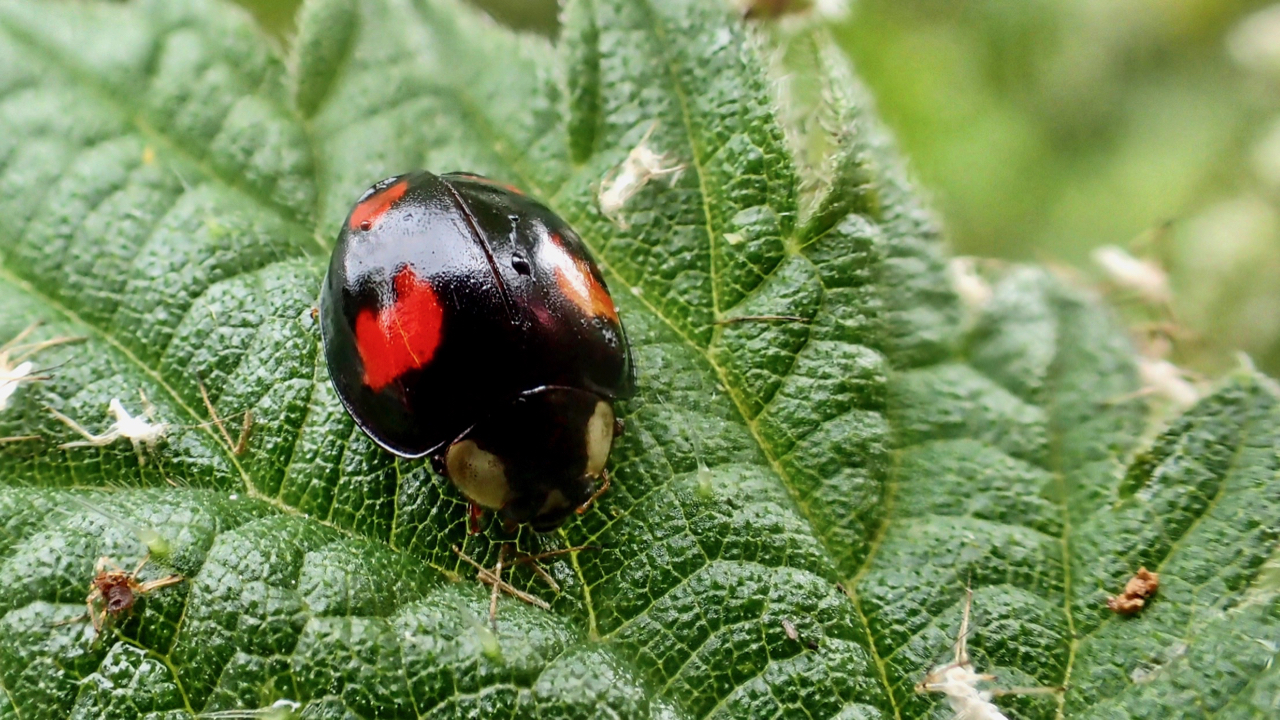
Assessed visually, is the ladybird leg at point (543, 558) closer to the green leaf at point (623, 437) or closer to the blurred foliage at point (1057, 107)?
the green leaf at point (623, 437)

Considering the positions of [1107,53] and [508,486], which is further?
[1107,53]

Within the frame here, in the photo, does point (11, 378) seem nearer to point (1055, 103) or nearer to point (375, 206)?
point (375, 206)

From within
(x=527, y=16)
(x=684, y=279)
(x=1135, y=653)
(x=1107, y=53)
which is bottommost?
(x=1135, y=653)

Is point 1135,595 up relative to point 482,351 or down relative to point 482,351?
up

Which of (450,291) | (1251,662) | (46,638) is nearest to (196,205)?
(450,291)

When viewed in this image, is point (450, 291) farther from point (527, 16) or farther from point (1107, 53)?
point (1107, 53)

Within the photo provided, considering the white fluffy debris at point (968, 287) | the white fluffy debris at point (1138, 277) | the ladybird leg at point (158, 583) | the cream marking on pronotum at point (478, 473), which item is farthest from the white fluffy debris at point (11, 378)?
the white fluffy debris at point (1138, 277)

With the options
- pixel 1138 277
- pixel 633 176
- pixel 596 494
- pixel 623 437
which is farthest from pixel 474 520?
pixel 1138 277

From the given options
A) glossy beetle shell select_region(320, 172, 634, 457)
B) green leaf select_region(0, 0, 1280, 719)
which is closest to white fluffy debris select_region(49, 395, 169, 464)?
green leaf select_region(0, 0, 1280, 719)
